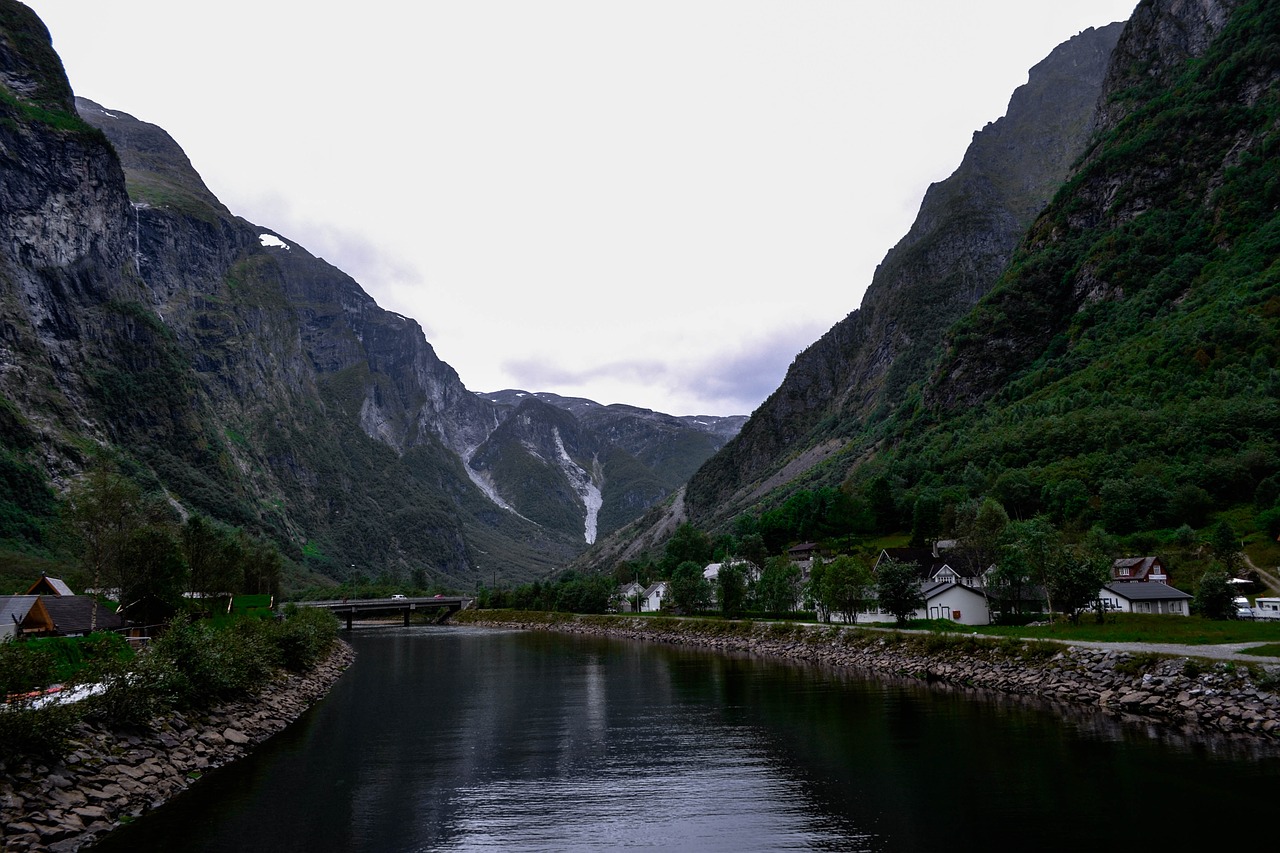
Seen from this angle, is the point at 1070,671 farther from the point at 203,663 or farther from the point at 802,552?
the point at 802,552

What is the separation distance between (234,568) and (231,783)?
71476 mm

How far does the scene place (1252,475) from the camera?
8881cm

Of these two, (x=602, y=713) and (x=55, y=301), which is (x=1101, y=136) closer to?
(x=602, y=713)

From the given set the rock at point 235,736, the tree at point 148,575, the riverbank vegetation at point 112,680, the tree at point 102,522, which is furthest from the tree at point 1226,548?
the tree at point 102,522

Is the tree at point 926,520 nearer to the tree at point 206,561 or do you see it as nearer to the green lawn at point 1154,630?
the green lawn at point 1154,630

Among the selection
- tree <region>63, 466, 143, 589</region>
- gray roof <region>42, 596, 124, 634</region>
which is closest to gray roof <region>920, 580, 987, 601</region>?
gray roof <region>42, 596, 124, 634</region>

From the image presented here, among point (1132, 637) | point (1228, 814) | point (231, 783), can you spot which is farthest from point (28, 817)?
point (1132, 637)

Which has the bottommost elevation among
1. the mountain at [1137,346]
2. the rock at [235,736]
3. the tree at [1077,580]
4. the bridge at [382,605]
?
the bridge at [382,605]

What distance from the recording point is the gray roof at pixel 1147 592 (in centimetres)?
6850

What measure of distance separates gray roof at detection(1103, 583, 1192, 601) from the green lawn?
6.41 metres

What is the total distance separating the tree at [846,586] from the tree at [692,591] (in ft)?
124

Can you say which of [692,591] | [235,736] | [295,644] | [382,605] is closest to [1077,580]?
[235,736]

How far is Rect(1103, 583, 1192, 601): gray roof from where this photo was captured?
68.5 m

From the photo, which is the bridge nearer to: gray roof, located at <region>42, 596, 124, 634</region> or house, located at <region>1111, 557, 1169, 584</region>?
gray roof, located at <region>42, 596, 124, 634</region>
